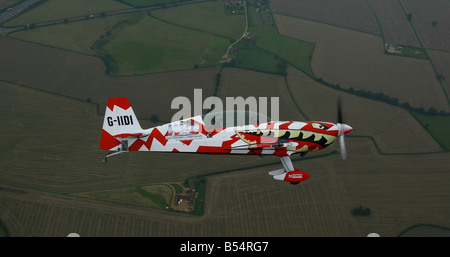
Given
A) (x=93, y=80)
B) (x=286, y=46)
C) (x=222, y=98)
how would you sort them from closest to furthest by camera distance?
(x=222, y=98) → (x=93, y=80) → (x=286, y=46)

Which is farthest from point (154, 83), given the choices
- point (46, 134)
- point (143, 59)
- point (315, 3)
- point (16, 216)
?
point (315, 3)

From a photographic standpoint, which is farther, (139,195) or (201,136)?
(139,195)

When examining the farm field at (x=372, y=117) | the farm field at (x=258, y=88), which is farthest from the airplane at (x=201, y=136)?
the farm field at (x=258, y=88)

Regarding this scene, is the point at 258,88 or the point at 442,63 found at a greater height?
the point at 442,63

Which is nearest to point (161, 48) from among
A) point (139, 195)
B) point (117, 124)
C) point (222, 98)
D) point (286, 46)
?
point (222, 98)

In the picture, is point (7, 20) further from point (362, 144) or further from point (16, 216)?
point (362, 144)

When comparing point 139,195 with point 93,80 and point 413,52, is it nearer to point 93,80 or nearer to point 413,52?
point 93,80

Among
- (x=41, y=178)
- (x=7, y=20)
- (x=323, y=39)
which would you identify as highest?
(x=7, y=20)
